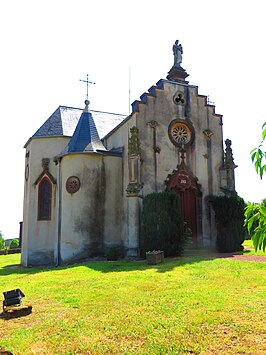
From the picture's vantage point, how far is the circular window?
2089 centimetres

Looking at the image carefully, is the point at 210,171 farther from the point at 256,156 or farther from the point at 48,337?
the point at 256,156

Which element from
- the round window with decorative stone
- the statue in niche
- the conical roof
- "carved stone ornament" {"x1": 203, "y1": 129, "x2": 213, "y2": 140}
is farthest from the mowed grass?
the statue in niche

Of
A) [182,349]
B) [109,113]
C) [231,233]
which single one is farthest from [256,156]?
[109,113]

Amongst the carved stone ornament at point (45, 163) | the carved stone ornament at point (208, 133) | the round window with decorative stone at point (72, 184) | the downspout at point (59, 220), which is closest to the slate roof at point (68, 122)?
the carved stone ornament at point (45, 163)

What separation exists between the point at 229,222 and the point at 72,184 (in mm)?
9521

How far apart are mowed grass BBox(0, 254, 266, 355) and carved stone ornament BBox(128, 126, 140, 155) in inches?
333

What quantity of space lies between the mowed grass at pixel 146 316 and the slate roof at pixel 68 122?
13.8 meters

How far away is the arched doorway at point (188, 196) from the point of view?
66.3ft

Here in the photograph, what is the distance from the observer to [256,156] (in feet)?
8.64

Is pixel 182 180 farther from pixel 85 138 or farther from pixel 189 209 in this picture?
pixel 85 138

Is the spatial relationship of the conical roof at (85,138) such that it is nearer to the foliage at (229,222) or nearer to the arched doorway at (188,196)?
the arched doorway at (188,196)

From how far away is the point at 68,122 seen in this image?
25.0 m

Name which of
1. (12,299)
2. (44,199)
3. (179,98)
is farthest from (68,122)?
(12,299)

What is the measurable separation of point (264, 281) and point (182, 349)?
5.49 meters
